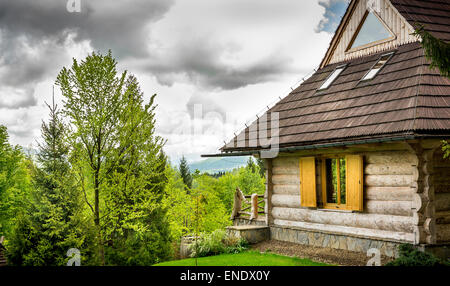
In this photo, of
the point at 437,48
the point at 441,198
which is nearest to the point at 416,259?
the point at 441,198

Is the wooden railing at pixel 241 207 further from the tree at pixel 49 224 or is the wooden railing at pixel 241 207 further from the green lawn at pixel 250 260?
the tree at pixel 49 224

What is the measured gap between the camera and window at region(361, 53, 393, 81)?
12327 millimetres

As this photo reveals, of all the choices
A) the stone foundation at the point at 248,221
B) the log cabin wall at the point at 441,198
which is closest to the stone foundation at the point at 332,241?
the stone foundation at the point at 248,221

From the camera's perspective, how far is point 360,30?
14164mm

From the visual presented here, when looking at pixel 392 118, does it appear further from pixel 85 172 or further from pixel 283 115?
pixel 85 172

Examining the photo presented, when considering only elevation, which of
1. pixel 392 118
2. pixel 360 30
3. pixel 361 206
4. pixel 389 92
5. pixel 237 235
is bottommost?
pixel 237 235

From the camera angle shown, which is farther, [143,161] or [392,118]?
[143,161]

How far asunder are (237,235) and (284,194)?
1.96 meters

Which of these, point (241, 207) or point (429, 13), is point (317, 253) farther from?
point (429, 13)

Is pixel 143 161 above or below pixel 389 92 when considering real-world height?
below

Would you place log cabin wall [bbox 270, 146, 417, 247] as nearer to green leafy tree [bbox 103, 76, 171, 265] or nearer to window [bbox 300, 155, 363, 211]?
window [bbox 300, 155, 363, 211]

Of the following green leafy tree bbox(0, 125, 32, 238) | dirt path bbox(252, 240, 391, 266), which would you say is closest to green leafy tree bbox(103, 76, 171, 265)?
dirt path bbox(252, 240, 391, 266)
